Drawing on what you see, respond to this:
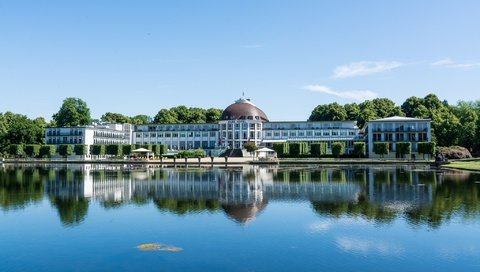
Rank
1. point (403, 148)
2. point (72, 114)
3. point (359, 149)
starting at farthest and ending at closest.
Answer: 1. point (72, 114)
2. point (359, 149)
3. point (403, 148)

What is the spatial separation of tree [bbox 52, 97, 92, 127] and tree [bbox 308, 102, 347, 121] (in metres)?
53.8

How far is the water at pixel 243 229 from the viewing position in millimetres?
14469

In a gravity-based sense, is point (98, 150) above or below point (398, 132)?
below

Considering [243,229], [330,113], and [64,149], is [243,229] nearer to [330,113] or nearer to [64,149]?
[64,149]

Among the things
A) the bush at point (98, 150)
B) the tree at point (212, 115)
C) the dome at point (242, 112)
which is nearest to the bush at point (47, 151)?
the bush at point (98, 150)

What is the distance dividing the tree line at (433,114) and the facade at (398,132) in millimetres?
4585

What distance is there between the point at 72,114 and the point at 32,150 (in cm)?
1705

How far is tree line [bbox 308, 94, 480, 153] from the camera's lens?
282 ft

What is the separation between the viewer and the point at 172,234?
1825 cm

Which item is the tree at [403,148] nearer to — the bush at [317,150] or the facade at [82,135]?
the bush at [317,150]

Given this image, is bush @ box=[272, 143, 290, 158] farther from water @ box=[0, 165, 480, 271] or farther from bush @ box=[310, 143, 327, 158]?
water @ box=[0, 165, 480, 271]

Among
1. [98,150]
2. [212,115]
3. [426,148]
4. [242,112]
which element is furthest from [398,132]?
[98,150]

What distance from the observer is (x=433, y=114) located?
306ft

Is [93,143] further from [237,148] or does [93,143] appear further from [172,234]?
[172,234]
